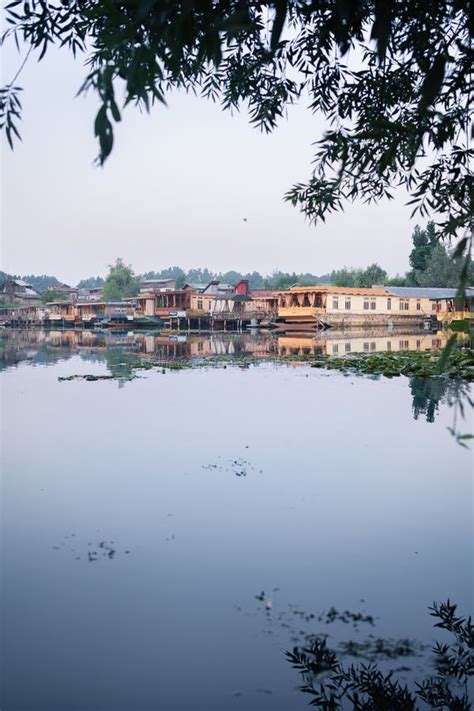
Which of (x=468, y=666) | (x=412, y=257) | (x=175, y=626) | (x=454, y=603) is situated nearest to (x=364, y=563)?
(x=454, y=603)

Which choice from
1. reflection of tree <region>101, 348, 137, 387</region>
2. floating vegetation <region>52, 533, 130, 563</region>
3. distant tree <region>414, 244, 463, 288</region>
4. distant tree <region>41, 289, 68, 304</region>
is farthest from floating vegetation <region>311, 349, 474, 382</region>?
distant tree <region>41, 289, 68, 304</region>

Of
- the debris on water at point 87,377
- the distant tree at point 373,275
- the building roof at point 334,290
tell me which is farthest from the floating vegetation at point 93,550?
the distant tree at point 373,275

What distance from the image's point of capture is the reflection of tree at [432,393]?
10.4m

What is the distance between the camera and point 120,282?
91312mm

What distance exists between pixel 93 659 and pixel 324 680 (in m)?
1.24

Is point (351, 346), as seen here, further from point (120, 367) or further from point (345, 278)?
point (345, 278)

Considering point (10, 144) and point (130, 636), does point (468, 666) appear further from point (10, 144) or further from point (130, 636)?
point (10, 144)

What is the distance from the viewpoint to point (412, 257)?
73.1 meters

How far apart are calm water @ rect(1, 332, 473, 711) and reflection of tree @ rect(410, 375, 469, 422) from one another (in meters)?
0.67

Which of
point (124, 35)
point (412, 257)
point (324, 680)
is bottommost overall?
point (324, 680)

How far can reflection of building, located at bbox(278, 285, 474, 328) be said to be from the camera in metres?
58.4

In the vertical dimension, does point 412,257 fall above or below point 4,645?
above

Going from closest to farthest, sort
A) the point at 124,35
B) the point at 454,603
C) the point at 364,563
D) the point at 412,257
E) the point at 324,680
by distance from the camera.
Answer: the point at 124,35
the point at 324,680
the point at 454,603
the point at 364,563
the point at 412,257

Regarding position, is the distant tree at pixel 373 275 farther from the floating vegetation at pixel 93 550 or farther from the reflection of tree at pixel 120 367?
the floating vegetation at pixel 93 550
